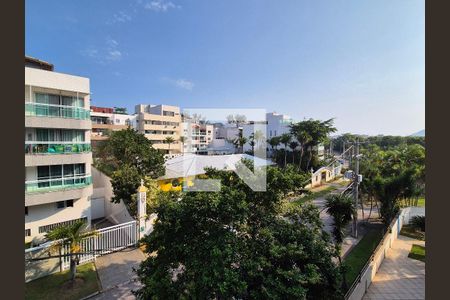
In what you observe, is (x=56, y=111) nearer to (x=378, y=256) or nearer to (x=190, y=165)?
(x=190, y=165)

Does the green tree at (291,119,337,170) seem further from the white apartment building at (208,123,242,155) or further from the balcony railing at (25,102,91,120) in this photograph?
the balcony railing at (25,102,91,120)

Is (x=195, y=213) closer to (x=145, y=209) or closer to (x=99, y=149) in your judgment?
(x=145, y=209)

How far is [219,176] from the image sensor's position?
8.33 meters

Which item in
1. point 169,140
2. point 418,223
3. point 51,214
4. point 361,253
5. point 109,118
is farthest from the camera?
point 109,118

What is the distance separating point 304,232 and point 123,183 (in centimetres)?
1199

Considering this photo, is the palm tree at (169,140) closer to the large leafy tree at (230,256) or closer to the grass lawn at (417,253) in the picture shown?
the grass lawn at (417,253)

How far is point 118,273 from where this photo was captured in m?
9.82

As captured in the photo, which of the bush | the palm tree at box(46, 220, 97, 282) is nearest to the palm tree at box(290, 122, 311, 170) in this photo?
the bush

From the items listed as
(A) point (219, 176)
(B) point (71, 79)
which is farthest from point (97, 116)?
(A) point (219, 176)

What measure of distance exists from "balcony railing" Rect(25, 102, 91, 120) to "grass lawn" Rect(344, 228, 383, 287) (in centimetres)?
1616

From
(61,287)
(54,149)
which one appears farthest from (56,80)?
(61,287)

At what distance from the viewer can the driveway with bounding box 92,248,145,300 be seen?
8.65m

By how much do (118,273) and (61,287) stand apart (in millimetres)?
2017

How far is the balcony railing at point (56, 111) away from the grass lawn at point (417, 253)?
2083 centimetres
